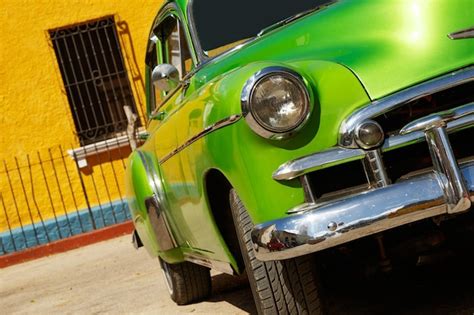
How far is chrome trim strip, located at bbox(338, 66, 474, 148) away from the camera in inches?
132

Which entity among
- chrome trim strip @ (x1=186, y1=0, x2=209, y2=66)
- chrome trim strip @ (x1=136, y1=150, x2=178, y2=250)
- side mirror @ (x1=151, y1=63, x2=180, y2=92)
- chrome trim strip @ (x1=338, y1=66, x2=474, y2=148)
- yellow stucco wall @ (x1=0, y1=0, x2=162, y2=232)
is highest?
yellow stucco wall @ (x1=0, y1=0, x2=162, y2=232)

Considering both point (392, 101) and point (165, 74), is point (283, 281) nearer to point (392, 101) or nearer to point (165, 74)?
point (392, 101)

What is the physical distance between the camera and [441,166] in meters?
3.30

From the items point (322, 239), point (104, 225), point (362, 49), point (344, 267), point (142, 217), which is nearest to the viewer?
point (322, 239)

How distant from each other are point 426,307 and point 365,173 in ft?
4.03

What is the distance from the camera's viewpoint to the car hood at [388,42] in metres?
3.49

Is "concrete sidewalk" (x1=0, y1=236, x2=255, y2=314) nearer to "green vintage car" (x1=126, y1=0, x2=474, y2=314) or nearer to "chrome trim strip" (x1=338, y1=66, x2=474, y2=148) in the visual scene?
"green vintage car" (x1=126, y1=0, x2=474, y2=314)

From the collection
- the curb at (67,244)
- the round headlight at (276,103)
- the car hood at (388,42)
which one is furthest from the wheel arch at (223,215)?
the curb at (67,244)

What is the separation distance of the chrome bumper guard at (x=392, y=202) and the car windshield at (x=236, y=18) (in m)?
1.48

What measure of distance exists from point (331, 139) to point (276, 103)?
22 centimetres

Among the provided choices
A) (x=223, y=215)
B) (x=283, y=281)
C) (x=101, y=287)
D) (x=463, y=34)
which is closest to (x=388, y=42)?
(x=463, y=34)

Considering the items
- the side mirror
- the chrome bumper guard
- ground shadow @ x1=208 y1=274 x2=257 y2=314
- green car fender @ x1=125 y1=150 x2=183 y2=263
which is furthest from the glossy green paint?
ground shadow @ x1=208 y1=274 x2=257 y2=314

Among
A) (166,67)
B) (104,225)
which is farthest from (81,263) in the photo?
(166,67)

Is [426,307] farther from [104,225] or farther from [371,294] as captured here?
[104,225]
